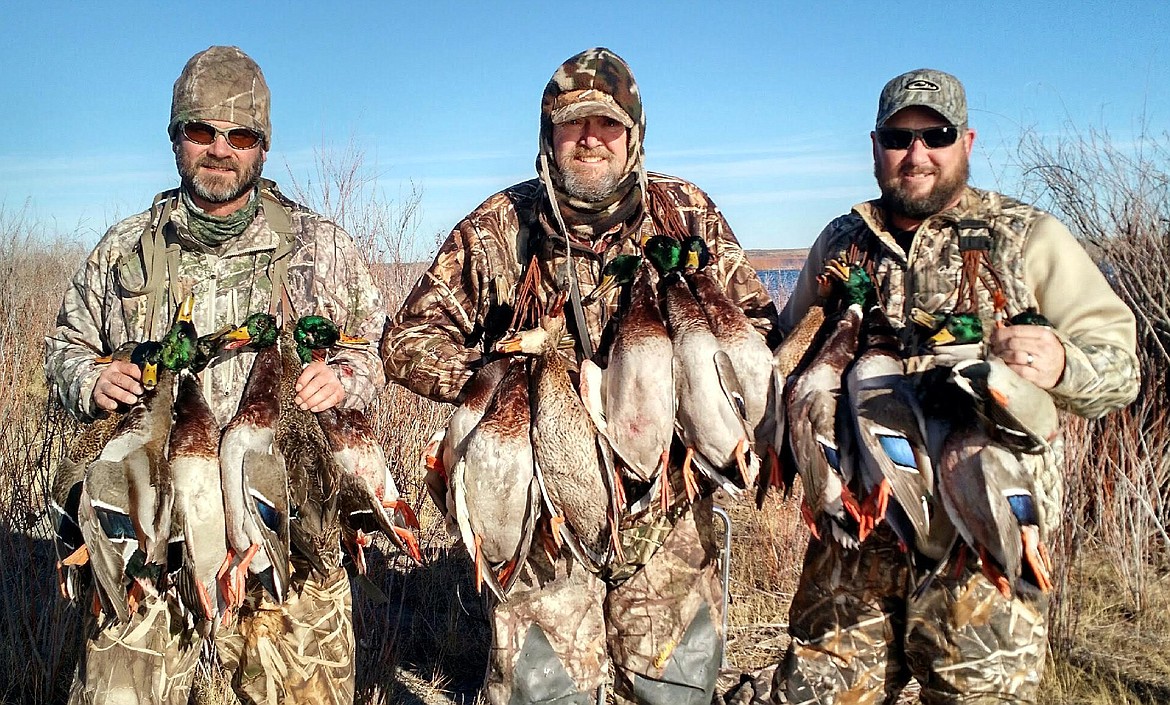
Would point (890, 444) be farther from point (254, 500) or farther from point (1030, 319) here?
point (254, 500)

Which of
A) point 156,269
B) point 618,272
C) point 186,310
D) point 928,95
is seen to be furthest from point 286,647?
point 928,95

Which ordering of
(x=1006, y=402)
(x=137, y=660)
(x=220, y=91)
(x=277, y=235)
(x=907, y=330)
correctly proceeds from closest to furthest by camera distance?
1. (x=1006, y=402)
2. (x=907, y=330)
3. (x=137, y=660)
4. (x=220, y=91)
5. (x=277, y=235)

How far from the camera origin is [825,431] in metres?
2.85

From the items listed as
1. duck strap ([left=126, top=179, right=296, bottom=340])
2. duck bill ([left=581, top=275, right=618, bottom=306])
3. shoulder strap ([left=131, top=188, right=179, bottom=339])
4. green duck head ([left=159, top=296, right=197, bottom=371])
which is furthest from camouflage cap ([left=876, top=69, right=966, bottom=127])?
shoulder strap ([left=131, top=188, right=179, bottom=339])

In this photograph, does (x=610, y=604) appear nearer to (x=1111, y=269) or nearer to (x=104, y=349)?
(x=104, y=349)

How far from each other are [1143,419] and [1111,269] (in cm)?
102

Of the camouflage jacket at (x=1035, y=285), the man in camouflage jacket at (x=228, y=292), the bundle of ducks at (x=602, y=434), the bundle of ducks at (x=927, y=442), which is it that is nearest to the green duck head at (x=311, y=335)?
the man in camouflage jacket at (x=228, y=292)

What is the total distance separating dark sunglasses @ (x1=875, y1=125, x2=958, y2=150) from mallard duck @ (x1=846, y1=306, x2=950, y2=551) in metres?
0.90

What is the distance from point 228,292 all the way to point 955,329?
2550mm

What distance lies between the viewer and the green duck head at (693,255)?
3.22m

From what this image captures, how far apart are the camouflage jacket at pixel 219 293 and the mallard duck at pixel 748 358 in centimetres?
130

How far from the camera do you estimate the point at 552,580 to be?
3180mm

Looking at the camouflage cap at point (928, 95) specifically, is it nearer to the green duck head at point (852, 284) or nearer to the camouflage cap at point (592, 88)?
the green duck head at point (852, 284)

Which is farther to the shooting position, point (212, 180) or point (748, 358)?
point (212, 180)
